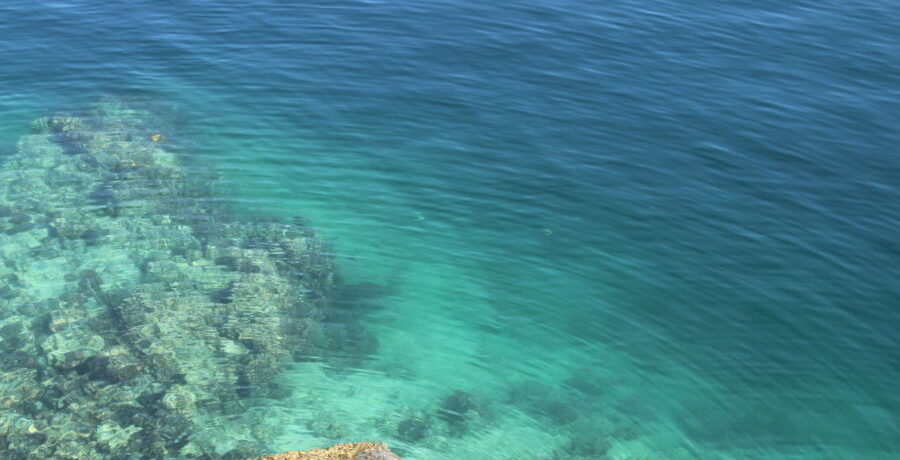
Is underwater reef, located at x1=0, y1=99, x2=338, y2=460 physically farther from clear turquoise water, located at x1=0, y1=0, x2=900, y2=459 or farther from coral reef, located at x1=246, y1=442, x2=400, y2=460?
clear turquoise water, located at x1=0, y1=0, x2=900, y2=459

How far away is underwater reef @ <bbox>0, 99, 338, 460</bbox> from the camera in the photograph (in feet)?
56.0

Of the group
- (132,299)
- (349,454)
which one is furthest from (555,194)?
(349,454)

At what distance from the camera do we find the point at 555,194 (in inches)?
989

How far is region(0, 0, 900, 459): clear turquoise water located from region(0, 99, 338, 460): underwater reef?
86cm

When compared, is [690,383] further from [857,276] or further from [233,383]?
[233,383]

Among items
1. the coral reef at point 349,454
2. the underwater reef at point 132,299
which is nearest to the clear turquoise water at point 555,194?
the underwater reef at point 132,299

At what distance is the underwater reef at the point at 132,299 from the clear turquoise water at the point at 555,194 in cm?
86

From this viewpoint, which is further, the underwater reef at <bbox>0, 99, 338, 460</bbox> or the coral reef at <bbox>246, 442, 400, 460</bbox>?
the underwater reef at <bbox>0, 99, 338, 460</bbox>

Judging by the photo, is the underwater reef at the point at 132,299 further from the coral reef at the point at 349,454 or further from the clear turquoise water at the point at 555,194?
the clear turquoise water at the point at 555,194

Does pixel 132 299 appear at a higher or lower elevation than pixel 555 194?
lower

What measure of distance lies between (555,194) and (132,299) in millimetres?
12529

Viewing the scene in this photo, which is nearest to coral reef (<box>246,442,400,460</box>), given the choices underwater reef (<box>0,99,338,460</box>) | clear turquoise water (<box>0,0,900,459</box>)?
underwater reef (<box>0,99,338,460</box>)

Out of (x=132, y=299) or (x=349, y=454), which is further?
(x=132, y=299)

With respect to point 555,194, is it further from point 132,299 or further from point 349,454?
point 349,454
